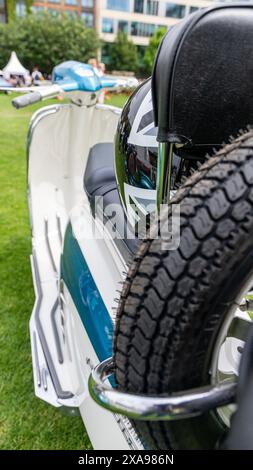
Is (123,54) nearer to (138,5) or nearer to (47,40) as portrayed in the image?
(138,5)

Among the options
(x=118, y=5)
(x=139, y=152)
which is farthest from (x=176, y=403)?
(x=118, y=5)

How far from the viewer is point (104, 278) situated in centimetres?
128

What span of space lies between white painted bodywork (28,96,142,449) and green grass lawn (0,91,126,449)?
0.22 metres

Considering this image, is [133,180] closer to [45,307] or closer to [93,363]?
[93,363]

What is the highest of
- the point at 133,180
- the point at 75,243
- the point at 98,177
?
the point at 133,180

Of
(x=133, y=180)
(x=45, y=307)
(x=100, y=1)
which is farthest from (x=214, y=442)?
(x=100, y=1)

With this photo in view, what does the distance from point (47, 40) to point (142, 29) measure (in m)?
15.8

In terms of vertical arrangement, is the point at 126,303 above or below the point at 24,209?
above

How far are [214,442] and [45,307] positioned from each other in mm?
1306

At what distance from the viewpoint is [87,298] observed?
1.29 m

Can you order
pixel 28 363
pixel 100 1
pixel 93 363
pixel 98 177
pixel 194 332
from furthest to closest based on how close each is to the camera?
pixel 100 1 → pixel 28 363 → pixel 98 177 → pixel 93 363 → pixel 194 332

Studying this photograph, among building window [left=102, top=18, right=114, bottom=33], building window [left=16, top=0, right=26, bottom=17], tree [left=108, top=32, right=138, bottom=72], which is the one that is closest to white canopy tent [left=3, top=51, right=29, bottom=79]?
tree [left=108, top=32, right=138, bottom=72]

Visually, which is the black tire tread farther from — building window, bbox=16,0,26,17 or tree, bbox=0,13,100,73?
building window, bbox=16,0,26,17

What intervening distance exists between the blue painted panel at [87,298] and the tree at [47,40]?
25628 mm
